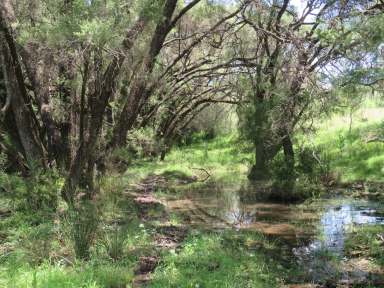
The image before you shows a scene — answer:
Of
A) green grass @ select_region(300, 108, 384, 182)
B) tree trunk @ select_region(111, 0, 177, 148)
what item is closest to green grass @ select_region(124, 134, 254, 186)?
green grass @ select_region(300, 108, 384, 182)

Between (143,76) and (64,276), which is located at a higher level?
(143,76)

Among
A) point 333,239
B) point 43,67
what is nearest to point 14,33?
point 43,67

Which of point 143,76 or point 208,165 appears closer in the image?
point 143,76

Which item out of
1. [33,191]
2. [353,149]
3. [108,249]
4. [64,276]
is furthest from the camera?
[353,149]

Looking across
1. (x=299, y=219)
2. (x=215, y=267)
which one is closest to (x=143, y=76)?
(x=299, y=219)

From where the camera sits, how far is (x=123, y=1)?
10.1 meters

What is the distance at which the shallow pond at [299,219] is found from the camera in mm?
8645

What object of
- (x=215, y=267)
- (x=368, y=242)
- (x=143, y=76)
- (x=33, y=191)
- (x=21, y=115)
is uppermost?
(x=143, y=76)

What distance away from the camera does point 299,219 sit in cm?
1230

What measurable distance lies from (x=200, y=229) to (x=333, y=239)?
8.90ft

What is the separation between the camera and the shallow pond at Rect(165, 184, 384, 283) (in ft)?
28.4

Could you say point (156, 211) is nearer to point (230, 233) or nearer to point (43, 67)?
point (230, 233)

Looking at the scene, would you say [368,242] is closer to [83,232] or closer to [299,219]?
[299,219]

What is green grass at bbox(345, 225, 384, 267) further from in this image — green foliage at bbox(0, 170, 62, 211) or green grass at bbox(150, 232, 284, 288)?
green foliage at bbox(0, 170, 62, 211)
